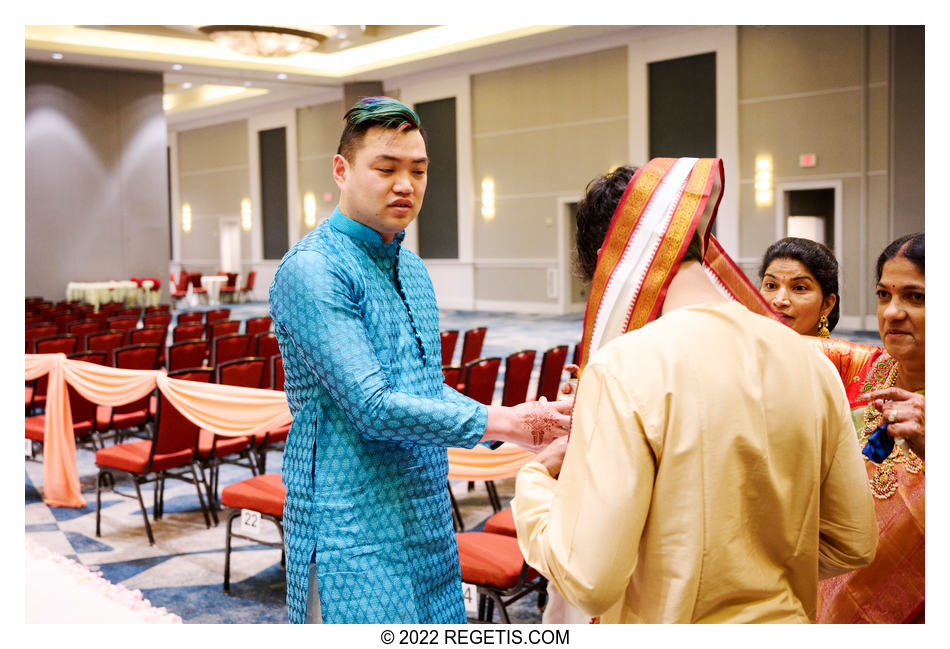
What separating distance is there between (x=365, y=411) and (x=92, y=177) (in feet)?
53.9

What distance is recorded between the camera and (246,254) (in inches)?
835

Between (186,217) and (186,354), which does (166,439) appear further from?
(186,217)

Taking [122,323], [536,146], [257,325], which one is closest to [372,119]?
[257,325]

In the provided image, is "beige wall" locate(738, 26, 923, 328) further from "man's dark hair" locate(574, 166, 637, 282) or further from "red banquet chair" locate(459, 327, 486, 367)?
"man's dark hair" locate(574, 166, 637, 282)

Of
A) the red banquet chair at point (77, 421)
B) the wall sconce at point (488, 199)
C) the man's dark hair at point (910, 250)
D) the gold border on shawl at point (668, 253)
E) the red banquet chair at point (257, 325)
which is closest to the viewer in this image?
the gold border on shawl at point (668, 253)

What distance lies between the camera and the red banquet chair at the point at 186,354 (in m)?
5.96

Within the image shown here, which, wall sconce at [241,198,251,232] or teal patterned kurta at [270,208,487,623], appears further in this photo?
wall sconce at [241,198,251,232]

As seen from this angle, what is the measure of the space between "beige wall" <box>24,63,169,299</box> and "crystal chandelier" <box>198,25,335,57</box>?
3.29 meters

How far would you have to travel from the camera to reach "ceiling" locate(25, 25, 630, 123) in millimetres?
13930

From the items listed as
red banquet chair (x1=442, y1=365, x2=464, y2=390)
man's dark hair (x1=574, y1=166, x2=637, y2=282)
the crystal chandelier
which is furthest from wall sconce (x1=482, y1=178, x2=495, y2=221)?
man's dark hair (x1=574, y1=166, x2=637, y2=282)

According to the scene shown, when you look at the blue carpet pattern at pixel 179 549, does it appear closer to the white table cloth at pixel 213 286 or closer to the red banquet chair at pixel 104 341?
the red banquet chair at pixel 104 341

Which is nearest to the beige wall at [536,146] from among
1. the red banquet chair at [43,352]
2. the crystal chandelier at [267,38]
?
the crystal chandelier at [267,38]

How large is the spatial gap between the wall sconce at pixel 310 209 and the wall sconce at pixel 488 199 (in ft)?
15.5

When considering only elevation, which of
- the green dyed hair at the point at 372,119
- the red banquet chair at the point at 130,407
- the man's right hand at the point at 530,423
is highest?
the green dyed hair at the point at 372,119
